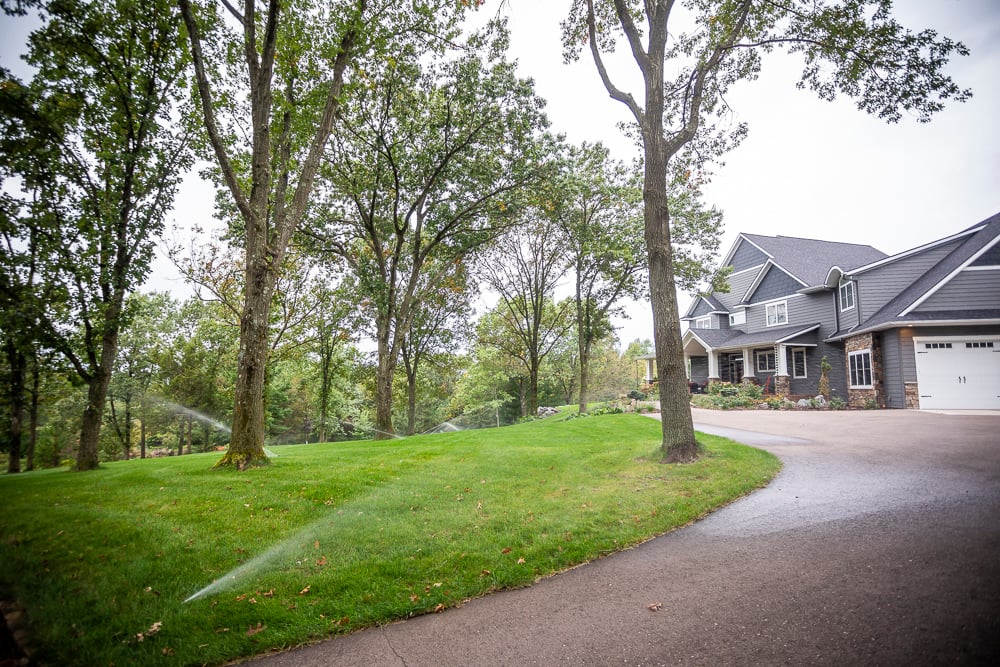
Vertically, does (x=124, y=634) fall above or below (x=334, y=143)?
below

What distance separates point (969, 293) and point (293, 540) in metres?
23.4

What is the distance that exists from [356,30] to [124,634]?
11.2m

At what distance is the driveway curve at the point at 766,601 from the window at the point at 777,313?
22.4m

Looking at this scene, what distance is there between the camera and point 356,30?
9062 mm

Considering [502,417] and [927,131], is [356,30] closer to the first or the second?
[927,131]

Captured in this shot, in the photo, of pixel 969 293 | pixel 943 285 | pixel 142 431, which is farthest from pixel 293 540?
pixel 142 431

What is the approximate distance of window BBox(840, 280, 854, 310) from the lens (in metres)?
19.7

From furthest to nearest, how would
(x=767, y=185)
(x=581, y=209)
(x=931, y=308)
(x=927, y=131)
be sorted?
(x=581, y=209), (x=931, y=308), (x=767, y=185), (x=927, y=131)

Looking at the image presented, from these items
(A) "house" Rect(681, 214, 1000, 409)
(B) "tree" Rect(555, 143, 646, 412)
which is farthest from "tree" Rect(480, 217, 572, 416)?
(A) "house" Rect(681, 214, 1000, 409)

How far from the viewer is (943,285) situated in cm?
1541

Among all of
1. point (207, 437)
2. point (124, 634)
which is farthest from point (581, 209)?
point (207, 437)

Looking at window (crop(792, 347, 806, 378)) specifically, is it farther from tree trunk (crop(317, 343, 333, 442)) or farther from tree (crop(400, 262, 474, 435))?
tree trunk (crop(317, 343, 333, 442))

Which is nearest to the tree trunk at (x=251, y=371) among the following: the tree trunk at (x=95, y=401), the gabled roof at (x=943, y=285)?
the tree trunk at (x=95, y=401)

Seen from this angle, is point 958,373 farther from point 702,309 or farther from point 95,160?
point 95,160
